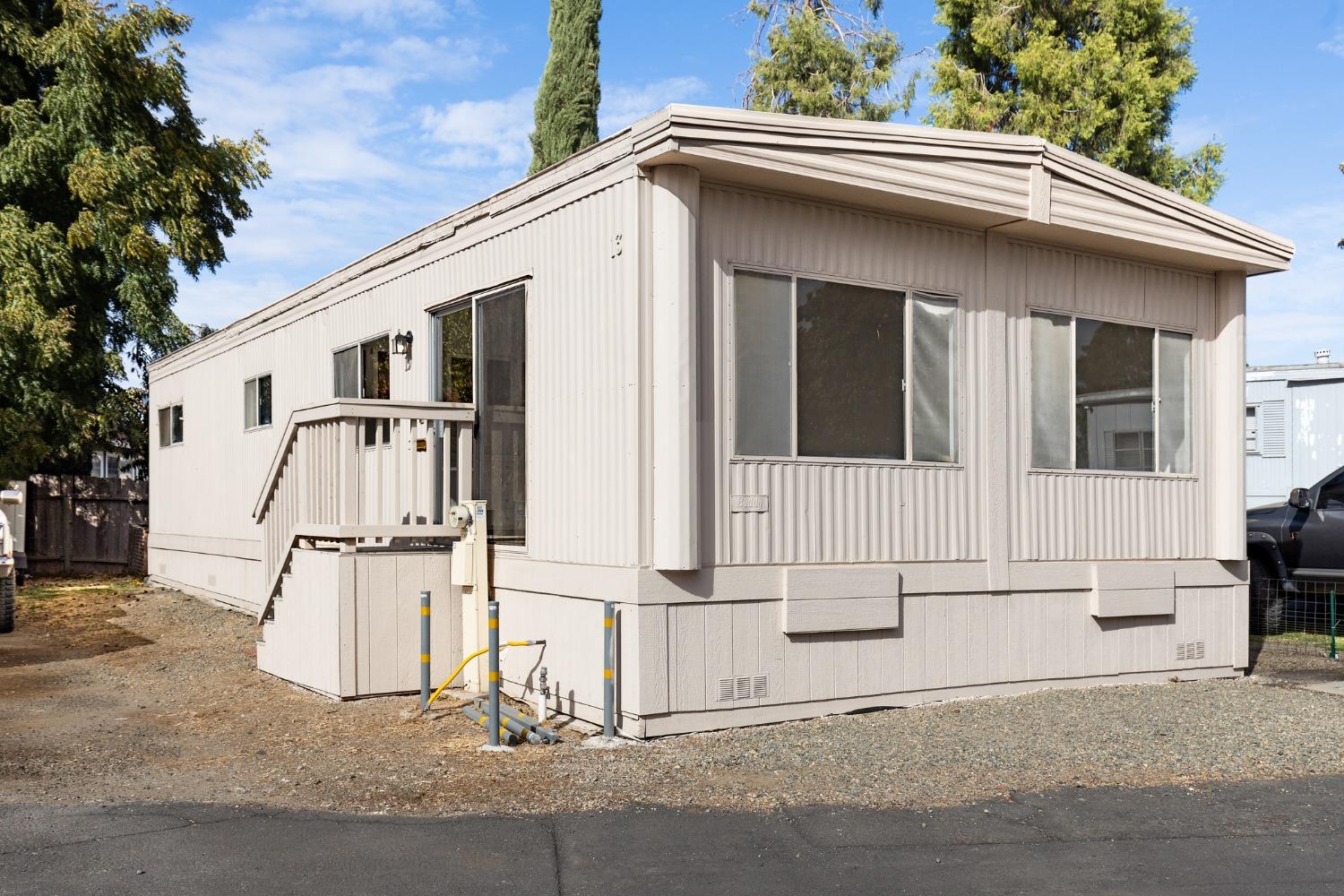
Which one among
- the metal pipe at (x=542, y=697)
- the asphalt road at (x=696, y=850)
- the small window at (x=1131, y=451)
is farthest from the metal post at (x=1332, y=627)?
the metal pipe at (x=542, y=697)

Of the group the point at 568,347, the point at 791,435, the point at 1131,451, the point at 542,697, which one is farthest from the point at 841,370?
the point at 1131,451

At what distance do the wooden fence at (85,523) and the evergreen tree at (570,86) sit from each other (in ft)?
31.4

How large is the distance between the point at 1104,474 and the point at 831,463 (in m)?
2.83

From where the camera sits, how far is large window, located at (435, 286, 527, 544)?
9055 mm

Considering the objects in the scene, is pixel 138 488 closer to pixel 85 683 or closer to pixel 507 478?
pixel 85 683

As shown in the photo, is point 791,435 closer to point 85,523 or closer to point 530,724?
point 530,724

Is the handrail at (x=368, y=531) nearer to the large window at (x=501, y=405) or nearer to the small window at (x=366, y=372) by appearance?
the large window at (x=501, y=405)

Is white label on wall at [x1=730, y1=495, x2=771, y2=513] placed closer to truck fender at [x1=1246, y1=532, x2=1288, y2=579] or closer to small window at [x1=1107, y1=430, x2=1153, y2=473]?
small window at [x1=1107, y1=430, x2=1153, y2=473]

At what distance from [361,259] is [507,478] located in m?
3.46

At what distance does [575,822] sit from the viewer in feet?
18.8

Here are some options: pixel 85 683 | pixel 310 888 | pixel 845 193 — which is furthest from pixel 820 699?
pixel 85 683

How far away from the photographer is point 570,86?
23.7 meters

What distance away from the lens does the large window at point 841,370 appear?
7973mm

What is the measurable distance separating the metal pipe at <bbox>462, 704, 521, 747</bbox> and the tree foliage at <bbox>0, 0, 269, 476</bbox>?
14.0 meters
